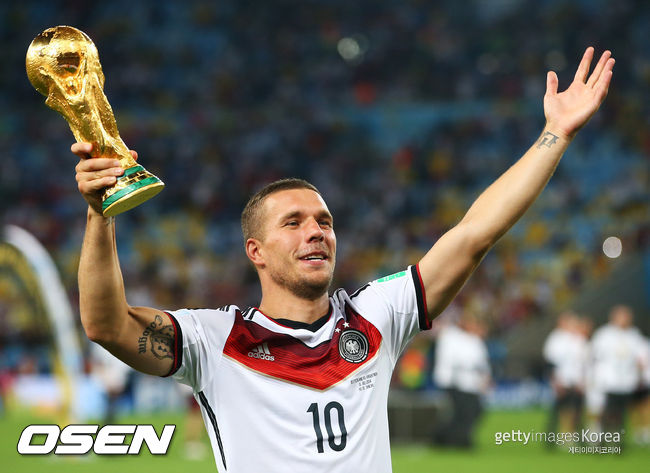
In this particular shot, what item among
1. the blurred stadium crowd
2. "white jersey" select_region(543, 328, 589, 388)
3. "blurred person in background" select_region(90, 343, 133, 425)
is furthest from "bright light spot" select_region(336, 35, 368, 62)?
"blurred person in background" select_region(90, 343, 133, 425)

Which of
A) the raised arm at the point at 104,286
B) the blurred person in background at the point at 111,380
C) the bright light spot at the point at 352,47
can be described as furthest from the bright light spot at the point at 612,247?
the raised arm at the point at 104,286

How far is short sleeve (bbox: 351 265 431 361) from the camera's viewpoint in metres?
3.42

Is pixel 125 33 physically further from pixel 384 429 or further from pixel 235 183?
pixel 384 429

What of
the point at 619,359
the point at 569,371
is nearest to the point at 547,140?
the point at 619,359

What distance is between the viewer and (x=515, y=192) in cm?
323

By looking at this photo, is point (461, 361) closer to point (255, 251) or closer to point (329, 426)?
point (255, 251)

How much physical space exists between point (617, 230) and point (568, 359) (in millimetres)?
8592

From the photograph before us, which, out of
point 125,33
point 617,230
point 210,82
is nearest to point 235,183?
point 210,82

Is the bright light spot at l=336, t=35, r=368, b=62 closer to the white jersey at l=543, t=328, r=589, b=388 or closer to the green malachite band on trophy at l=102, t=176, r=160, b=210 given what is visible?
→ the white jersey at l=543, t=328, r=589, b=388

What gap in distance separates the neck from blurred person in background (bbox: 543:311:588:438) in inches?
405

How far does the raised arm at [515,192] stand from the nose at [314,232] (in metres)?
0.43

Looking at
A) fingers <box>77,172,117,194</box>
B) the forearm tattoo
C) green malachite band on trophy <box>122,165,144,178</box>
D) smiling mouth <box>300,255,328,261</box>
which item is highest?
green malachite band on trophy <box>122,165,144,178</box>

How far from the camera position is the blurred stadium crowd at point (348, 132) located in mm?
21094

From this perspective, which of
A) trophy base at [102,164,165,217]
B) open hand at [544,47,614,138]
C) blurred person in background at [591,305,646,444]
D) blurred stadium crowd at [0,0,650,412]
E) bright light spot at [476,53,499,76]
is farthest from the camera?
bright light spot at [476,53,499,76]
